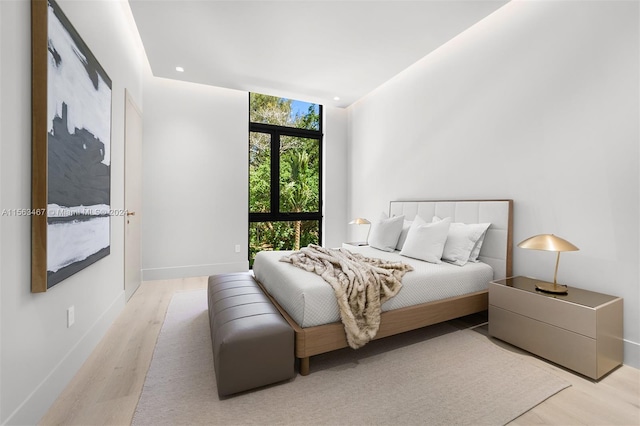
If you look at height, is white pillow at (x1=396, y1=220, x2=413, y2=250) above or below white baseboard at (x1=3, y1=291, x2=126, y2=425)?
above

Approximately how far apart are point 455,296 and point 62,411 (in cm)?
261

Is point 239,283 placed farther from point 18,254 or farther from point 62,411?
point 18,254

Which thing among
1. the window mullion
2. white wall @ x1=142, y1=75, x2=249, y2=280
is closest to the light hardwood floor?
white wall @ x1=142, y1=75, x2=249, y2=280

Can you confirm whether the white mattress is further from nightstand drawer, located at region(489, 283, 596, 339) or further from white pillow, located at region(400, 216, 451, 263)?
nightstand drawer, located at region(489, 283, 596, 339)

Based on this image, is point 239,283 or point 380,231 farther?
point 380,231

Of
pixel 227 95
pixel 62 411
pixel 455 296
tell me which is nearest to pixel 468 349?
pixel 455 296

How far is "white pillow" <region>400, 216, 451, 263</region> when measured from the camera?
2.60 metres

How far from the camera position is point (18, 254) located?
1.27m

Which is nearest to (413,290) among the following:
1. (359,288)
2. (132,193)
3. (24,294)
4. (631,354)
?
(359,288)

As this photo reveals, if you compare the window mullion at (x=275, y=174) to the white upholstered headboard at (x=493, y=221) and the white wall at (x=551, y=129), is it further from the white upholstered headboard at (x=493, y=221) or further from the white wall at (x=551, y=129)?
the white upholstered headboard at (x=493, y=221)

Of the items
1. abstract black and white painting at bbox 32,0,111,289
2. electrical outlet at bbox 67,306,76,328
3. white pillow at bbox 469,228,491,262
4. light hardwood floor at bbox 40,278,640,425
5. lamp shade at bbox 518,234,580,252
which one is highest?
abstract black and white painting at bbox 32,0,111,289

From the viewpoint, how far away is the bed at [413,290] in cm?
177

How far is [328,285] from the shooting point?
1.86 metres

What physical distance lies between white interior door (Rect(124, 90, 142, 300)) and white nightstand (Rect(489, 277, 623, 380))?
3.56 metres
